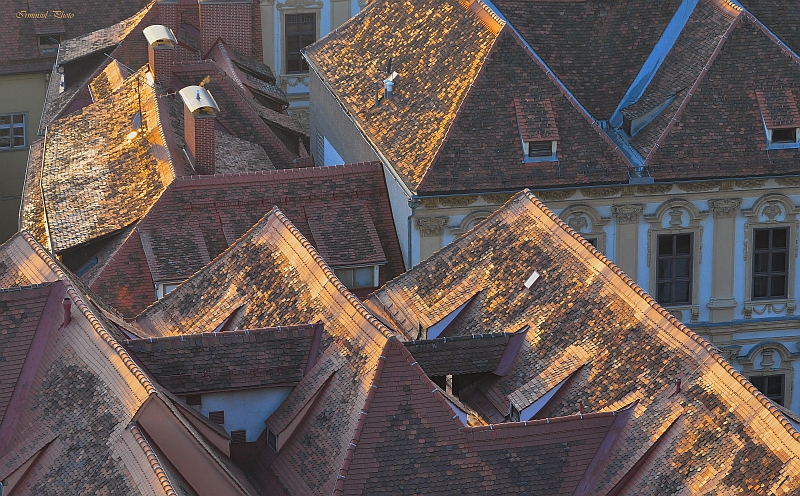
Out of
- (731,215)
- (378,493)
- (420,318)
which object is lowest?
(378,493)

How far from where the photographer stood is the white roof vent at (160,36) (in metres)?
65.8

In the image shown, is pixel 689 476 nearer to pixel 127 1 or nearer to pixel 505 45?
pixel 505 45

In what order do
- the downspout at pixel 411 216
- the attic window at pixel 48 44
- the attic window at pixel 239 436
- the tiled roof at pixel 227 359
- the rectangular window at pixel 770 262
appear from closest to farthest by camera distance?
the tiled roof at pixel 227 359
the attic window at pixel 239 436
the downspout at pixel 411 216
the rectangular window at pixel 770 262
the attic window at pixel 48 44

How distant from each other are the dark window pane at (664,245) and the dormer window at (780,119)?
Answer: 13.3 feet

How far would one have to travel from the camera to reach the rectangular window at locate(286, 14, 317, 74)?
78188 millimetres

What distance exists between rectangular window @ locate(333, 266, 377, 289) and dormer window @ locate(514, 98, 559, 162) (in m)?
5.77

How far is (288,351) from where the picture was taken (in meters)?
41.3

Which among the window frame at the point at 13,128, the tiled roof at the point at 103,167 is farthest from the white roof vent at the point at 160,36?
the window frame at the point at 13,128

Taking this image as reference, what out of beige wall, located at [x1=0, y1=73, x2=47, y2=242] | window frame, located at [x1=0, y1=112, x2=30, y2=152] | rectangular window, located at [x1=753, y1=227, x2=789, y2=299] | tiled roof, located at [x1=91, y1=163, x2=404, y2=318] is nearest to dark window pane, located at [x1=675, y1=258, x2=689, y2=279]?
rectangular window, located at [x1=753, y1=227, x2=789, y2=299]

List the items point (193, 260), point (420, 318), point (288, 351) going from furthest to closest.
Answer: point (193, 260) < point (420, 318) < point (288, 351)

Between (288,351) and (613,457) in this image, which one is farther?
(288,351)

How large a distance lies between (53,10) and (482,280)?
38.1 m

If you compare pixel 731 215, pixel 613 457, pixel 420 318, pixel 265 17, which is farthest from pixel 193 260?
pixel 265 17

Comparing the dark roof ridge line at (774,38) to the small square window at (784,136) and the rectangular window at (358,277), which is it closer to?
the small square window at (784,136)
